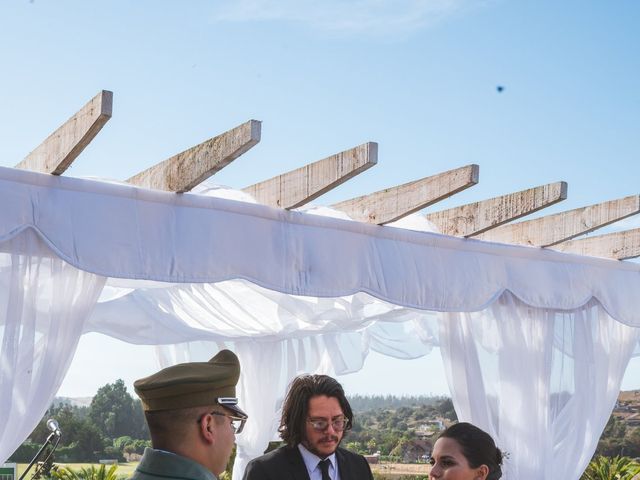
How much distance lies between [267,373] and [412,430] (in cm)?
164

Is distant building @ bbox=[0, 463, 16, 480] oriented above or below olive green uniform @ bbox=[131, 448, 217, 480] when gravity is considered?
below

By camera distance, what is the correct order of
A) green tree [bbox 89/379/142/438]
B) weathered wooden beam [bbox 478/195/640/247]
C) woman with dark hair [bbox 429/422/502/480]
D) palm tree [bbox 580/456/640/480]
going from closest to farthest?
1. woman with dark hair [bbox 429/422/502/480]
2. weathered wooden beam [bbox 478/195/640/247]
3. green tree [bbox 89/379/142/438]
4. palm tree [bbox 580/456/640/480]

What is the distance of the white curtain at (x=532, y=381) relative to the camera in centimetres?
516

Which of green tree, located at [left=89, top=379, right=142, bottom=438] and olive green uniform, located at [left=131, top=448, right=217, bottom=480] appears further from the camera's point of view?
green tree, located at [left=89, top=379, right=142, bottom=438]

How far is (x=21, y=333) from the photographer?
372cm

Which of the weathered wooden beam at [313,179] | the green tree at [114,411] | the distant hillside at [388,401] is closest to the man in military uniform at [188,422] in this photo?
the weathered wooden beam at [313,179]

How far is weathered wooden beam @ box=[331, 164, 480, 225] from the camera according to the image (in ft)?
14.1

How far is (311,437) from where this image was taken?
334 centimetres

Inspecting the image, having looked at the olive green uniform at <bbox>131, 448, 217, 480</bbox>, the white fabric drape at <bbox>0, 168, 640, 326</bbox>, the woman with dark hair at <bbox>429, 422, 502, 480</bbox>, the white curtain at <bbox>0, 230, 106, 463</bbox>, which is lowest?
the woman with dark hair at <bbox>429, 422, 502, 480</bbox>

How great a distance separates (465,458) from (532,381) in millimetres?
2769

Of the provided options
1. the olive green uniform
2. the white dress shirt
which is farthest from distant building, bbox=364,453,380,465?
the olive green uniform

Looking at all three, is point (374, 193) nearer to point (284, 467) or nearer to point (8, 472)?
point (284, 467)

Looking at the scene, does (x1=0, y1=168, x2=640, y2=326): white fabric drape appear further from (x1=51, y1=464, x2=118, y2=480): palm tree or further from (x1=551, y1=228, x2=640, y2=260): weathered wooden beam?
(x1=51, y1=464, x2=118, y2=480): palm tree

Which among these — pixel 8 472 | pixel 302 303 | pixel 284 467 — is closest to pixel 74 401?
pixel 302 303
